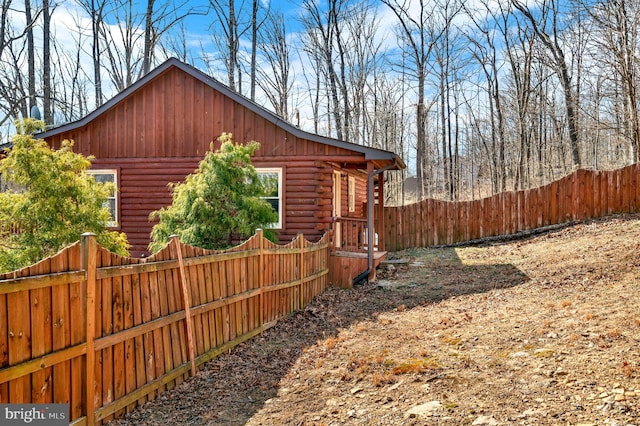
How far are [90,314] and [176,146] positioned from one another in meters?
8.85

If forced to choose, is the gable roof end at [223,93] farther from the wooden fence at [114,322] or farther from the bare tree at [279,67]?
the bare tree at [279,67]

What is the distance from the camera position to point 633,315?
5.55 m

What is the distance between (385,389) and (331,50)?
2634cm

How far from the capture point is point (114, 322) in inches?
177

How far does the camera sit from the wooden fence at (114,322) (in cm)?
361

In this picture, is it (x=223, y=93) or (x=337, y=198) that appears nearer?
(x=223, y=93)

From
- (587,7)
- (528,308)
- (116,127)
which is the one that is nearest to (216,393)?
(528,308)

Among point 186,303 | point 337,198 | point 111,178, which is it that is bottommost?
point 186,303

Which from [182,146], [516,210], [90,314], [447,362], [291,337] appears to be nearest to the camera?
[90,314]

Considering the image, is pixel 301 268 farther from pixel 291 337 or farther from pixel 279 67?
pixel 279 67

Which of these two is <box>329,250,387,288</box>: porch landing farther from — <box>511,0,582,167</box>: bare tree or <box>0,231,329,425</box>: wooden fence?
<box>511,0,582,167</box>: bare tree

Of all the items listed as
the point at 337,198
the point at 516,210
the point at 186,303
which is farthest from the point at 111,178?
the point at 516,210

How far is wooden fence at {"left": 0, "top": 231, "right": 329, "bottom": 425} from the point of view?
142 inches

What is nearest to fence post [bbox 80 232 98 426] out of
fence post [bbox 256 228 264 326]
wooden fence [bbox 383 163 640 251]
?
fence post [bbox 256 228 264 326]
